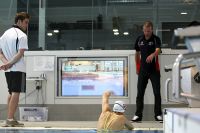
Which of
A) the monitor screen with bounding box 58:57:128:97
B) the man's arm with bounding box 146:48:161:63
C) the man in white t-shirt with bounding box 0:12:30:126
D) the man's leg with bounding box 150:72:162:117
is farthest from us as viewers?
the monitor screen with bounding box 58:57:128:97

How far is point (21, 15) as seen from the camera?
19.3 feet

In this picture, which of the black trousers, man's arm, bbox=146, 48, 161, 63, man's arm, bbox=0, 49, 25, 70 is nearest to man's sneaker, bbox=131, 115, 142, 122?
the black trousers

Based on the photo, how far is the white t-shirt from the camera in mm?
5785

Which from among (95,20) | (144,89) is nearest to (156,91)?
(144,89)

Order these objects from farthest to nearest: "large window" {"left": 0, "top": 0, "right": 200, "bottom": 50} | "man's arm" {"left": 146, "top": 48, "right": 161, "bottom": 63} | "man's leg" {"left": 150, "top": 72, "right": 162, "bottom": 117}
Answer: "large window" {"left": 0, "top": 0, "right": 200, "bottom": 50} < "man's leg" {"left": 150, "top": 72, "right": 162, "bottom": 117} < "man's arm" {"left": 146, "top": 48, "right": 161, "bottom": 63}

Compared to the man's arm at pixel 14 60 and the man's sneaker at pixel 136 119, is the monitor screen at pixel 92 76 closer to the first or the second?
the man's sneaker at pixel 136 119

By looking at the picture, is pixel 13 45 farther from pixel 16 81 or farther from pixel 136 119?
pixel 136 119

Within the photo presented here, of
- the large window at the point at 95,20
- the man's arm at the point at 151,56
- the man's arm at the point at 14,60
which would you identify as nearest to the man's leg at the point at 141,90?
the man's arm at the point at 151,56

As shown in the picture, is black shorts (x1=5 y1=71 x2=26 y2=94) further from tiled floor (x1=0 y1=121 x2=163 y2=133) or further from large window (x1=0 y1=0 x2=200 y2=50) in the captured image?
large window (x1=0 y1=0 x2=200 y2=50)

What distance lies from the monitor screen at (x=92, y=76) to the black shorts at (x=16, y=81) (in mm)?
1711

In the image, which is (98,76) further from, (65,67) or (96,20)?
(96,20)

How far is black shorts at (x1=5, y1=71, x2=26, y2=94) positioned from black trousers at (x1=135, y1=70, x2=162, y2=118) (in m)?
1.89

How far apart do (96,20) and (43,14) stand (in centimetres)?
103

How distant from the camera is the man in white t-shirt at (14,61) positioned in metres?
5.64
